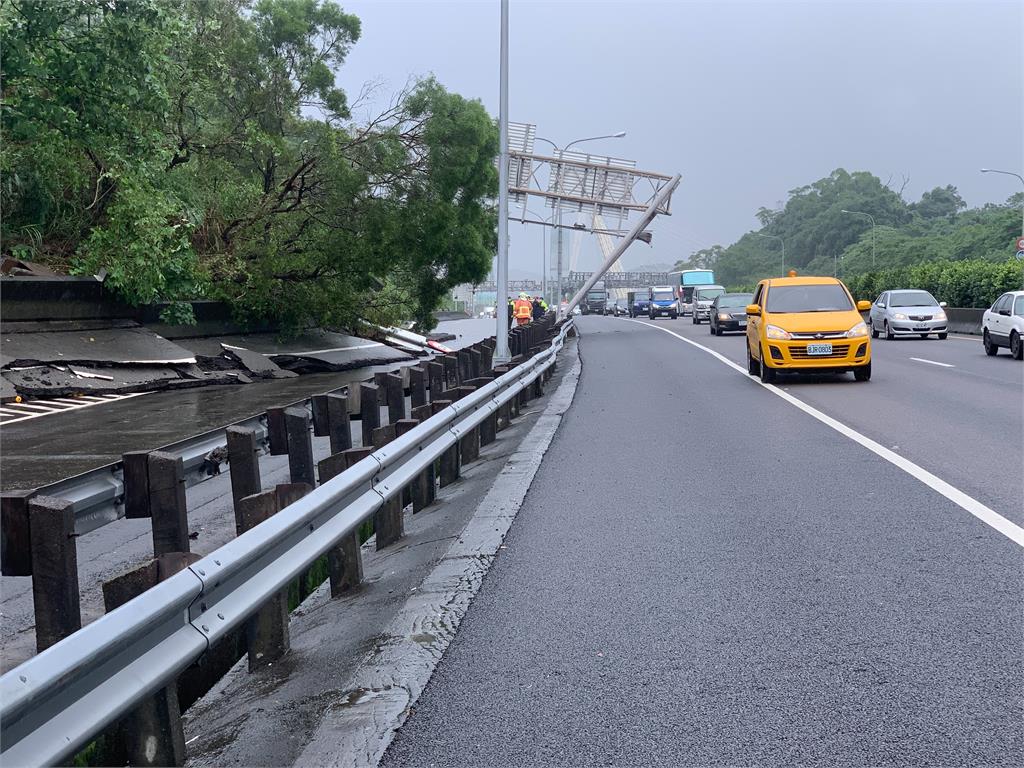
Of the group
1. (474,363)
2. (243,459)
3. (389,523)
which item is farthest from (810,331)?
(243,459)

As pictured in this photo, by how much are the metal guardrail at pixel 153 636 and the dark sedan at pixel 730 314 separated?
39191mm

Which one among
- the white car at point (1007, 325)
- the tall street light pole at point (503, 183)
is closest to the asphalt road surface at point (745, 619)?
the tall street light pole at point (503, 183)

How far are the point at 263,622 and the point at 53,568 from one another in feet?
3.14

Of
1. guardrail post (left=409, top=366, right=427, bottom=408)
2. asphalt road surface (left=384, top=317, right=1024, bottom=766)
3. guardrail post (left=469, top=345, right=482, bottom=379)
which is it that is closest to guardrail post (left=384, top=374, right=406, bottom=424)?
guardrail post (left=409, top=366, right=427, bottom=408)

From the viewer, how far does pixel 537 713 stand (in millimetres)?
4199

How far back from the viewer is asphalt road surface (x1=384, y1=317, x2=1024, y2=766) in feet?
12.9

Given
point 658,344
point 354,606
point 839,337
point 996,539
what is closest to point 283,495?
point 354,606

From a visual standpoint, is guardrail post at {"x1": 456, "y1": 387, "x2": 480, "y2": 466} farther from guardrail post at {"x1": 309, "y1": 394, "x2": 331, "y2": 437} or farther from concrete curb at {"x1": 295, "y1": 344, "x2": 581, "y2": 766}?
concrete curb at {"x1": 295, "y1": 344, "x2": 581, "y2": 766}

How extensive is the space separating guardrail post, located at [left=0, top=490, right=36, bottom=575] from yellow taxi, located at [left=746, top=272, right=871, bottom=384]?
16005mm

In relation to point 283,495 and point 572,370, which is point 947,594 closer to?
point 283,495

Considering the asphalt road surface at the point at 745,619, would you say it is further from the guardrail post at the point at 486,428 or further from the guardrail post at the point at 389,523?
the guardrail post at the point at 486,428

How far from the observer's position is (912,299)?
120 feet

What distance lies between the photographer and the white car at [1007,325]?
84.0 feet

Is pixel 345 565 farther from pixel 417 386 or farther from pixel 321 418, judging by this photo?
pixel 417 386
